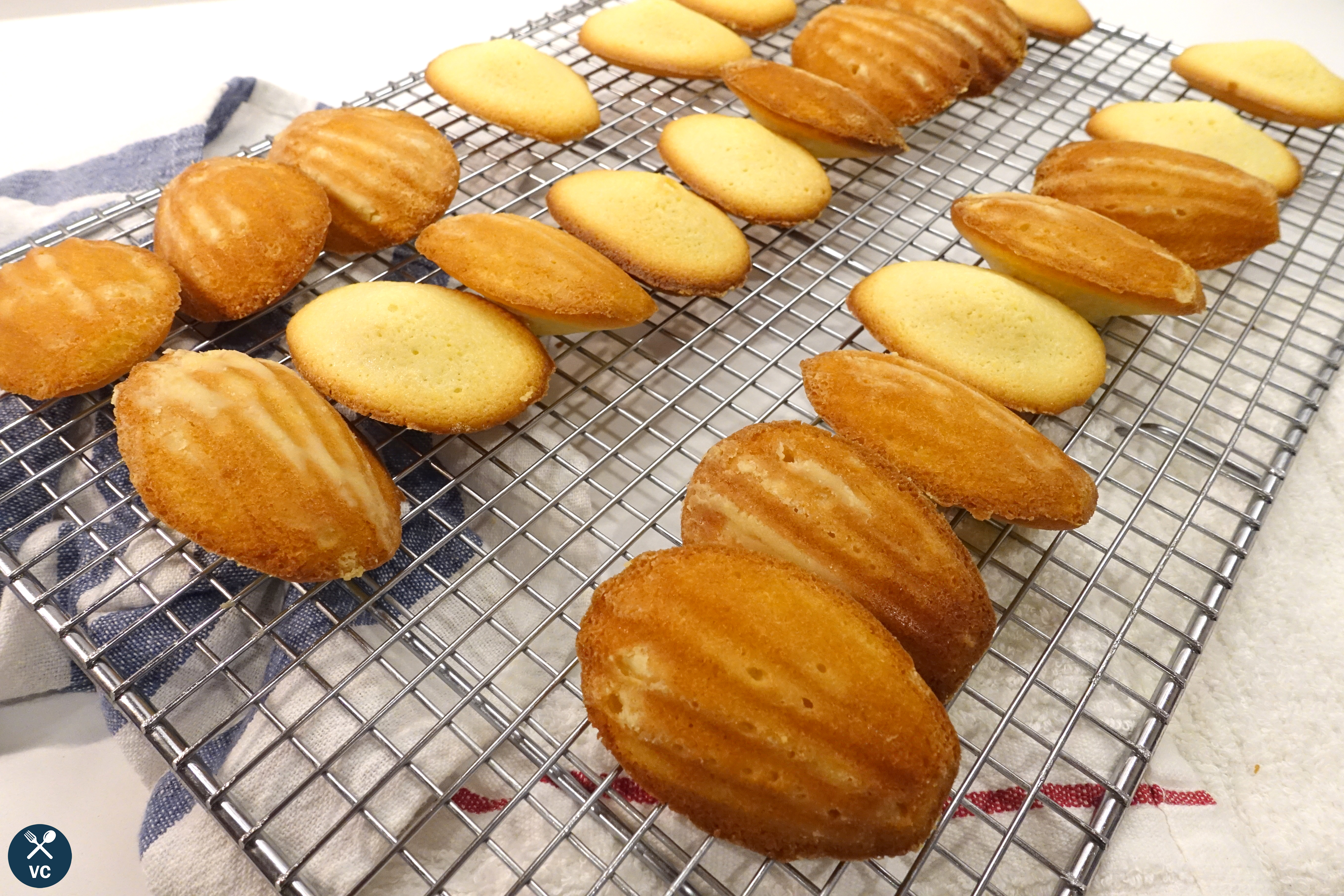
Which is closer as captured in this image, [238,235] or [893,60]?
[238,235]

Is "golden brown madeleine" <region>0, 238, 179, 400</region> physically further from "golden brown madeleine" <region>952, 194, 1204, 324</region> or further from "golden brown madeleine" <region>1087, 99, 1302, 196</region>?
"golden brown madeleine" <region>1087, 99, 1302, 196</region>

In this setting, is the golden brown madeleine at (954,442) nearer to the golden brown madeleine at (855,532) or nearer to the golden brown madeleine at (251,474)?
the golden brown madeleine at (855,532)

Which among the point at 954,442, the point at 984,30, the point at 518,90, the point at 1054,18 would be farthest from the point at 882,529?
the point at 1054,18

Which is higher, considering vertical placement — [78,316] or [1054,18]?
[1054,18]

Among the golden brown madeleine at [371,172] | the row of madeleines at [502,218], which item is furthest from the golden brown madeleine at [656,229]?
the golden brown madeleine at [371,172]

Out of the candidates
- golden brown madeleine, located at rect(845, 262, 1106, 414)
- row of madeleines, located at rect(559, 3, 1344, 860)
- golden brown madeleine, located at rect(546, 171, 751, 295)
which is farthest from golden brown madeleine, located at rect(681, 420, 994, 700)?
golden brown madeleine, located at rect(546, 171, 751, 295)

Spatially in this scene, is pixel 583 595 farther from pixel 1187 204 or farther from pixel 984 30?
pixel 984 30
